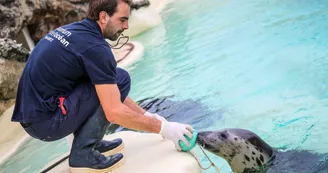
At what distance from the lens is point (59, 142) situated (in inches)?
208

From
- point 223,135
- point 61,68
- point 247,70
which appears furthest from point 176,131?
point 247,70

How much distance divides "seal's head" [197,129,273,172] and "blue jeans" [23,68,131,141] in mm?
849

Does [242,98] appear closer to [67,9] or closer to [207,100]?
[207,100]

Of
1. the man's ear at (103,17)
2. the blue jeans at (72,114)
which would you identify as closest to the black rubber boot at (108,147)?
the blue jeans at (72,114)

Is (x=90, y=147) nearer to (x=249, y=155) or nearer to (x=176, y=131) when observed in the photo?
(x=176, y=131)

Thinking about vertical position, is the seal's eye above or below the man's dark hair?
below

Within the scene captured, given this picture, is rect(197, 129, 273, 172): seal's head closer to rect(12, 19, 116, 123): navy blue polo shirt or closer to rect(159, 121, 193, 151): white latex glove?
rect(159, 121, 193, 151): white latex glove

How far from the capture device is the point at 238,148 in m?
3.12

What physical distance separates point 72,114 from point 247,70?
414cm

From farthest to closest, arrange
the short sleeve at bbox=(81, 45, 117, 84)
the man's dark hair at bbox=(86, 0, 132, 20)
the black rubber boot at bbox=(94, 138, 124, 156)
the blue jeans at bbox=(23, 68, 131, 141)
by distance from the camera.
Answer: the black rubber boot at bbox=(94, 138, 124, 156) → the blue jeans at bbox=(23, 68, 131, 141) → the man's dark hair at bbox=(86, 0, 132, 20) → the short sleeve at bbox=(81, 45, 117, 84)

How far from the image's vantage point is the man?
2.47 metres

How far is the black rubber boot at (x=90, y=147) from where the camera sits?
2.74 meters

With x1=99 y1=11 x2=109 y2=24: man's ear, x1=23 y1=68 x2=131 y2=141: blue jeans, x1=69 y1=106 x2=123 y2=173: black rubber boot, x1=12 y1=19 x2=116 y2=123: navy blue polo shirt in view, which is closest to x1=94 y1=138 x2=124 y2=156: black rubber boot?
x1=69 y1=106 x2=123 y2=173: black rubber boot

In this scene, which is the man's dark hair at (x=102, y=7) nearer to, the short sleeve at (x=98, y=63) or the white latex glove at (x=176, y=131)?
the short sleeve at (x=98, y=63)
